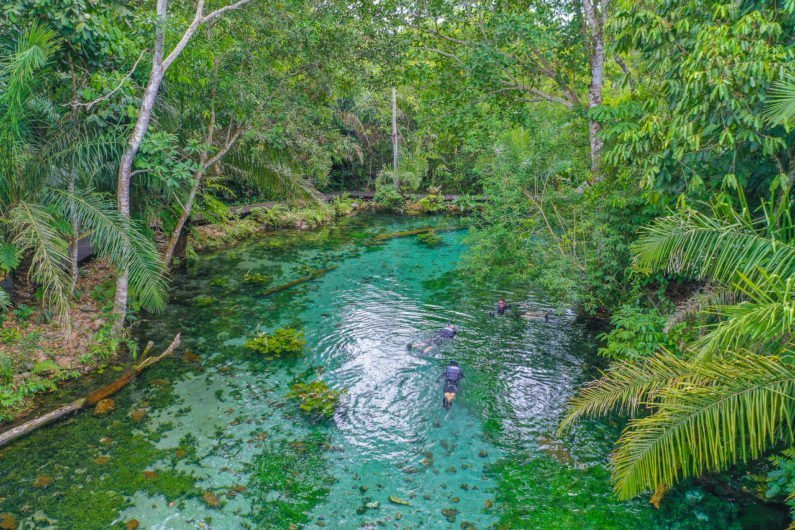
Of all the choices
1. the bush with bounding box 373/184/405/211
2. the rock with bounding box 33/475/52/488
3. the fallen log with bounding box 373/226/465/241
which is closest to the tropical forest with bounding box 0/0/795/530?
the rock with bounding box 33/475/52/488

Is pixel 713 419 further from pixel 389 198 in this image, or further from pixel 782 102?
pixel 389 198

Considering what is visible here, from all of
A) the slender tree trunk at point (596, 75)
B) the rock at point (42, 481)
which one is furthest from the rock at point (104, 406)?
the slender tree trunk at point (596, 75)

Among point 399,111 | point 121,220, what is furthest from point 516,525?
point 399,111

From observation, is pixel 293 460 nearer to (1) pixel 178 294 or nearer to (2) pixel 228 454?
(2) pixel 228 454

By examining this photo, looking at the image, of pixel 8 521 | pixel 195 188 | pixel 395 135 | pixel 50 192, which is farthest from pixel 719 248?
pixel 395 135

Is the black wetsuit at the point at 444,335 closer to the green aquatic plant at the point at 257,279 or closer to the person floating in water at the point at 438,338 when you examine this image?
the person floating in water at the point at 438,338

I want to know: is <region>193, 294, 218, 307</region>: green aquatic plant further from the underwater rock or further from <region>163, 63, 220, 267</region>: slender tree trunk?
the underwater rock
